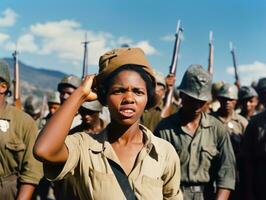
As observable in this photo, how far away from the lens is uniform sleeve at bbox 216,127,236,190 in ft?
15.5

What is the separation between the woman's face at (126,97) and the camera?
275cm

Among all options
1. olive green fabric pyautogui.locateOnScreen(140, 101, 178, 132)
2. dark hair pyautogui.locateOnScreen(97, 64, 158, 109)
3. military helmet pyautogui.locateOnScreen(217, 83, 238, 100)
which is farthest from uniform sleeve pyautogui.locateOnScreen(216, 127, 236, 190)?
military helmet pyautogui.locateOnScreen(217, 83, 238, 100)

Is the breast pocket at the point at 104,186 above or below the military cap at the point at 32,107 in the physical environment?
above

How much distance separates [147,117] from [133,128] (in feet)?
13.2

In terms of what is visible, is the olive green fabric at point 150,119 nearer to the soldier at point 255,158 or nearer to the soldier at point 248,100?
the soldier at point 255,158

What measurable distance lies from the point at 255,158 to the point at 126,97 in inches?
119

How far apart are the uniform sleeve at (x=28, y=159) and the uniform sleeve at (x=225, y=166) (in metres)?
1.76

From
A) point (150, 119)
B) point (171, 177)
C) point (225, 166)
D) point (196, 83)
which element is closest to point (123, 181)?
point (171, 177)

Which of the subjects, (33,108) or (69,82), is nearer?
(69,82)

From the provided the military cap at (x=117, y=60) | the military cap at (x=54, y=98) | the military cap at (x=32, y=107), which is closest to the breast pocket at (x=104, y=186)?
the military cap at (x=117, y=60)

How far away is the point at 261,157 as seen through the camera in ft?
17.3

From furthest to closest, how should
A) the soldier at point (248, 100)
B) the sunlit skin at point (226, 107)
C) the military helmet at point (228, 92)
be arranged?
the soldier at point (248, 100), the military helmet at point (228, 92), the sunlit skin at point (226, 107)

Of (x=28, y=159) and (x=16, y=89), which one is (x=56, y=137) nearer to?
(x=28, y=159)

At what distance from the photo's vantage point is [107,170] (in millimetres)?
2689
